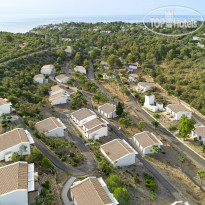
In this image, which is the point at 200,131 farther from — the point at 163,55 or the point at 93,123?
the point at 163,55

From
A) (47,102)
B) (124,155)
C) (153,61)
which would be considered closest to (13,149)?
(124,155)

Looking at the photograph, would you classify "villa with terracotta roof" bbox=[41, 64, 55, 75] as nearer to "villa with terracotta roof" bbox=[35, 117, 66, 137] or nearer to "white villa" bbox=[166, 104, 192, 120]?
"villa with terracotta roof" bbox=[35, 117, 66, 137]

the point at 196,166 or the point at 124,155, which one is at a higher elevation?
the point at 124,155

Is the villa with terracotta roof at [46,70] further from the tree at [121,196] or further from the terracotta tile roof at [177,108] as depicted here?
the tree at [121,196]

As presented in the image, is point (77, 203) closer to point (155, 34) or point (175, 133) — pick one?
point (175, 133)

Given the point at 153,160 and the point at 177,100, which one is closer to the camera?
the point at 153,160

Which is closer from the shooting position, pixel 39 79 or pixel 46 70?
pixel 39 79

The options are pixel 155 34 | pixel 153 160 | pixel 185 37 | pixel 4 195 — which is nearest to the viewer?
pixel 4 195

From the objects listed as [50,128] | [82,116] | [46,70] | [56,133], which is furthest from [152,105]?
[46,70]
